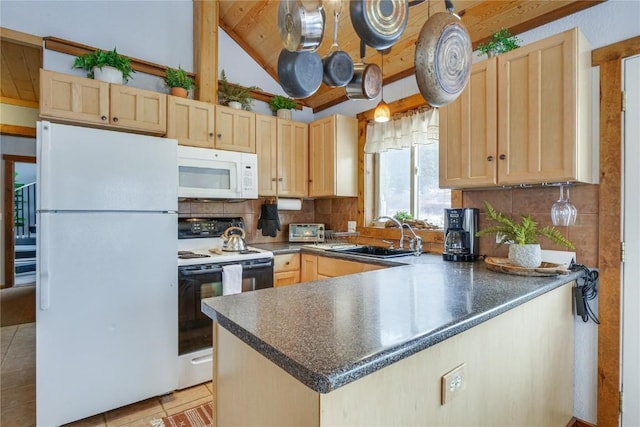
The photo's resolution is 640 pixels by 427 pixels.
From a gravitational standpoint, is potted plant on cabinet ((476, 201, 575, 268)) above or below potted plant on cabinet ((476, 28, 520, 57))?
below

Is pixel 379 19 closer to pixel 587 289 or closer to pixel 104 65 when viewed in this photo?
pixel 587 289

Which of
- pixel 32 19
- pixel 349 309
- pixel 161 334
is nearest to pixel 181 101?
pixel 32 19

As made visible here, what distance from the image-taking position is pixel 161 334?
86.0 inches

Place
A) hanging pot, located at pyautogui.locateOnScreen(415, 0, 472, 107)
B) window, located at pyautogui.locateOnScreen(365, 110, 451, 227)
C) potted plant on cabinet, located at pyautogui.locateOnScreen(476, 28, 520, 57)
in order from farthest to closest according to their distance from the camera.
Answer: window, located at pyautogui.locateOnScreen(365, 110, 451, 227), potted plant on cabinet, located at pyautogui.locateOnScreen(476, 28, 520, 57), hanging pot, located at pyautogui.locateOnScreen(415, 0, 472, 107)

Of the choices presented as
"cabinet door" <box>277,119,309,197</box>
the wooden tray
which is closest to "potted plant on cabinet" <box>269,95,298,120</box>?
"cabinet door" <box>277,119,309,197</box>

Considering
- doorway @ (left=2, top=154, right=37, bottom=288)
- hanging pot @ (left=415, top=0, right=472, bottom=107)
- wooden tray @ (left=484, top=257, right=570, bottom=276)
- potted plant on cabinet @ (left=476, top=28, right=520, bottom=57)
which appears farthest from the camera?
doorway @ (left=2, top=154, right=37, bottom=288)

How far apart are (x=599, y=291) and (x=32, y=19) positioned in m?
4.16

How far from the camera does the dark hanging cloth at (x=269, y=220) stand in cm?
329

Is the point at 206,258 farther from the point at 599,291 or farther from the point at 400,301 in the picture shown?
the point at 599,291

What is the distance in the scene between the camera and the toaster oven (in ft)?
11.2

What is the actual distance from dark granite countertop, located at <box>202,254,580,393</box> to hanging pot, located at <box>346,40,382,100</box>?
0.86m

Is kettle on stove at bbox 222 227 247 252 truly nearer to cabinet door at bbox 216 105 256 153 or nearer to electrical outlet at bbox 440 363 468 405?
cabinet door at bbox 216 105 256 153

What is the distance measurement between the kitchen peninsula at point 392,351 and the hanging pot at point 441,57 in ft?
2.46

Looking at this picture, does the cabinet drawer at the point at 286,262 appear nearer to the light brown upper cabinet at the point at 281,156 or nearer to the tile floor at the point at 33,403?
the light brown upper cabinet at the point at 281,156
